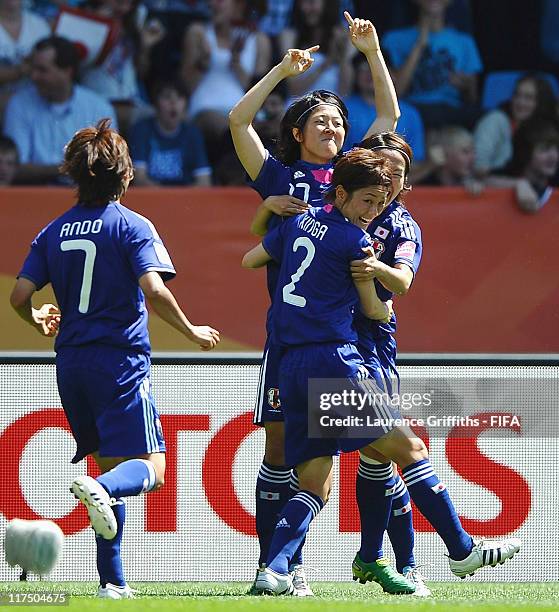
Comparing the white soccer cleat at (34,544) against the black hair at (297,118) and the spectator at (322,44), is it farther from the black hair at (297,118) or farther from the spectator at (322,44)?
the spectator at (322,44)

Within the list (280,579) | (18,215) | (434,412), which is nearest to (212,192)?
(18,215)

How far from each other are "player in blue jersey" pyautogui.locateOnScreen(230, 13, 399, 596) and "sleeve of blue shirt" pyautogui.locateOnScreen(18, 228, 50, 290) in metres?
0.95

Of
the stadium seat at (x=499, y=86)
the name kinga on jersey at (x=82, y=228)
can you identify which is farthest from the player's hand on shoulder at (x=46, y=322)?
the stadium seat at (x=499, y=86)

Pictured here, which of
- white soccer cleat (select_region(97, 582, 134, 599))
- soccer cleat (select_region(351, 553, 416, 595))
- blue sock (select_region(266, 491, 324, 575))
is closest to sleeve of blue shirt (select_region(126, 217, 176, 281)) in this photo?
blue sock (select_region(266, 491, 324, 575))

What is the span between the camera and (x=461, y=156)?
9781mm

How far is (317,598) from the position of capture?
4828 millimetres

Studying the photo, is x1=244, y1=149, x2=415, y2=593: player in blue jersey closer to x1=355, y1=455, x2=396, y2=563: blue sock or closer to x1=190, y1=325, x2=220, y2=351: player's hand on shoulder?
x1=190, y1=325, x2=220, y2=351: player's hand on shoulder

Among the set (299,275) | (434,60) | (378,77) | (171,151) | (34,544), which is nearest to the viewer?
(34,544)

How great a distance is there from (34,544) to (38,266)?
1.14 meters

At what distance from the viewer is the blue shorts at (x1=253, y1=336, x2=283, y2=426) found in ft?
17.0

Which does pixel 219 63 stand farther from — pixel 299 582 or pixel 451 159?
pixel 299 582

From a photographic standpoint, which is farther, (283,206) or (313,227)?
(283,206)

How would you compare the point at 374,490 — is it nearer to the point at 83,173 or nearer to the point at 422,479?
the point at 422,479

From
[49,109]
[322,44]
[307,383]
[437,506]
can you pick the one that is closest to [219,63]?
[322,44]
